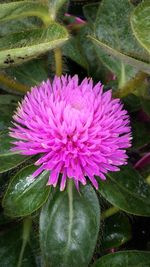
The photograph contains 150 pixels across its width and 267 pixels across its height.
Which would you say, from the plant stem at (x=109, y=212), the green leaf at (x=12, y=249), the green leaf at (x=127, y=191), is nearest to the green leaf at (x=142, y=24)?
the green leaf at (x=127, y=191)

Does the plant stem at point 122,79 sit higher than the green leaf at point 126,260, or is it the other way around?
the plant stem at point 122,79

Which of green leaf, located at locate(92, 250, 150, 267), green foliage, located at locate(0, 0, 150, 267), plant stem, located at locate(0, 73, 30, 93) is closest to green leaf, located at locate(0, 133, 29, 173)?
green foliage, located at locate(0, 0, 150, 267)

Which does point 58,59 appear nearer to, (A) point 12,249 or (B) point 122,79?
(B) point 122,79

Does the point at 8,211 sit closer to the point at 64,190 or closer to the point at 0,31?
the point at 64,190

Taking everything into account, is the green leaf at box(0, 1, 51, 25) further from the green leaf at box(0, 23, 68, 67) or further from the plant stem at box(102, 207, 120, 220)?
the plant stem at box(102, 207, 120, 220)

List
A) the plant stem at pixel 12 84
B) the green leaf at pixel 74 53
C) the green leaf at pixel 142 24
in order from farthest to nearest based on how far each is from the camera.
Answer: the green leaf at pixel 74 53, the plant stem at pixel 12 84, the green leaf at pixel 142 24

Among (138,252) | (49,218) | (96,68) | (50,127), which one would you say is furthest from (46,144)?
(96,68)

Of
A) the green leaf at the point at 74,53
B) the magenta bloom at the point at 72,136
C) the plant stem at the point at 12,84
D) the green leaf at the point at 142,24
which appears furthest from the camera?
the green leaf at the point at 74,53

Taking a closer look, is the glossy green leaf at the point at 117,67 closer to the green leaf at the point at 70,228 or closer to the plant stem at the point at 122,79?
the plant stem at the point at 122,79
